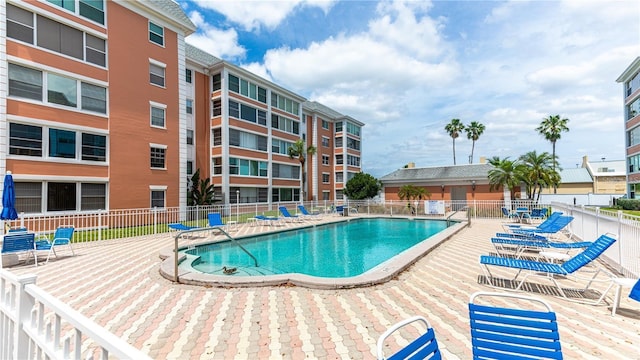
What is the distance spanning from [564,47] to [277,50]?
17.2 meters

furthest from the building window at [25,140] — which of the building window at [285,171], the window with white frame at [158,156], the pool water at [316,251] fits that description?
the building window at [285,171]

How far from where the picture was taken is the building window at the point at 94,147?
1773 cm

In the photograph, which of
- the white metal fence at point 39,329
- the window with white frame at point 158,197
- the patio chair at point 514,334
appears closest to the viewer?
the white metal fence at point 39,329

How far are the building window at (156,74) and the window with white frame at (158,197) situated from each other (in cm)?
770

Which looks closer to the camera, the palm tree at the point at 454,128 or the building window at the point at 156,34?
the building window at the point at 156,34

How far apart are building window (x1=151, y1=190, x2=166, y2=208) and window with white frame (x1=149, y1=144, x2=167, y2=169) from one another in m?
1.80

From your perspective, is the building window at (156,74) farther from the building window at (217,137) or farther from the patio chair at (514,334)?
the patio chair at (514,334)

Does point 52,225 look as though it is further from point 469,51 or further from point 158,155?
point 469,51

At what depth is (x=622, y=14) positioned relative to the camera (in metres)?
10.4

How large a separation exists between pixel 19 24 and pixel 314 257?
19211 mm

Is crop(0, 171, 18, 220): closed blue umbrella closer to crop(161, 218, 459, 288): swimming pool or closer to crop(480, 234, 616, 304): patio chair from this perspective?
crop(161, 218, 459, 288): swimming pool

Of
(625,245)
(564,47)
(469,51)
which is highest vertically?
(469,51)

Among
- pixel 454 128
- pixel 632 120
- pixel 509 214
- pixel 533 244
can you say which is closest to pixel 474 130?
pixel 454 128

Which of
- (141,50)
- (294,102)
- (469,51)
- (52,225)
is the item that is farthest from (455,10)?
(294,102)
